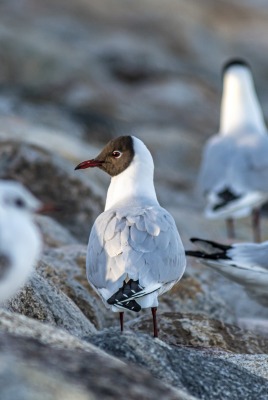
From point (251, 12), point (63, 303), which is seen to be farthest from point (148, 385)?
point (251, 12)

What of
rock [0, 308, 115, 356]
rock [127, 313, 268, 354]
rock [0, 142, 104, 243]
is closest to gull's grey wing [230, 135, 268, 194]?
rock [0, 142, 104, 243]

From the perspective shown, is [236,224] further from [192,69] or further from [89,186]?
[192,69]

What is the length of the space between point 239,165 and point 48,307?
7.86 metres

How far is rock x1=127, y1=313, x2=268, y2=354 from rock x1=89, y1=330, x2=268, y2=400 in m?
1.59

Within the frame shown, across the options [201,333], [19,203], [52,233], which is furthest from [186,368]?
[52,233]

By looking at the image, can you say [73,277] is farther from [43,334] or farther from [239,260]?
[43,334]

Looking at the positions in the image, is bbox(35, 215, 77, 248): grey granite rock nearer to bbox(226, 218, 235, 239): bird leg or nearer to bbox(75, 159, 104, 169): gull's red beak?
bbox(75, 159, 104, 169): gull's red beak

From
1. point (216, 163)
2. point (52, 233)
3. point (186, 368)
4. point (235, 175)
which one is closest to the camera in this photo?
point (186, 368)

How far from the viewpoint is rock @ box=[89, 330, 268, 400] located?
5.76 metres

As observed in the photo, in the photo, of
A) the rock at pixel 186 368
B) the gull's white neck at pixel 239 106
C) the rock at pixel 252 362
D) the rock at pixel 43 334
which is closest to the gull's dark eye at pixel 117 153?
the rock at pixel 252 362

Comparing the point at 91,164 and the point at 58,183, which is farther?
the point at 58,183

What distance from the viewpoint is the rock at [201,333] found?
815cm

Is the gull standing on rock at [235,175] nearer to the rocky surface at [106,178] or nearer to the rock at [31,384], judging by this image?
the rocky surface at [106,178]

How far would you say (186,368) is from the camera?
5996 millimetres
